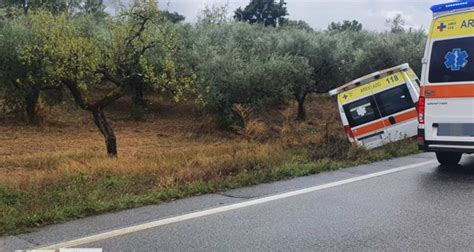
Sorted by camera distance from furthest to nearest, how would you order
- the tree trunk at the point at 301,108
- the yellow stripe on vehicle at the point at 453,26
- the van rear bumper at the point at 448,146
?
1. the tree trunk at the point at 301,108
2. the van rear bumper at the point at 448,146
3. the yellow stripe on vehicle at the point at 453,26

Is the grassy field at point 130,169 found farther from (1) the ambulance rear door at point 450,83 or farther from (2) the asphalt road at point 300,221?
(1) the ambulance rear door at point 450,83

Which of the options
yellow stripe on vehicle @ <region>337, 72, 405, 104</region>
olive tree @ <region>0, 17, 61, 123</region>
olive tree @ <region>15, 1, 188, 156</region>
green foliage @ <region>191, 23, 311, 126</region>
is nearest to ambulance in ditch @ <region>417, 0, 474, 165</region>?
yellow stripe on vehicle @ <region>337, 72, 405, 104</region>

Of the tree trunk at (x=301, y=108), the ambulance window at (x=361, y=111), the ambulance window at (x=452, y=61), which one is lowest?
the tree trunk at (x=301, y=108)

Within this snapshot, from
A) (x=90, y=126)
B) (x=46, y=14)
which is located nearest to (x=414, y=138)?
(x=46, y=14)

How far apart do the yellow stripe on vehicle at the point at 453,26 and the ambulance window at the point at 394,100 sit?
159 inches

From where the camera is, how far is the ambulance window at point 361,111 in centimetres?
1295

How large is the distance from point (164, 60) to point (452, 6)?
11475mm

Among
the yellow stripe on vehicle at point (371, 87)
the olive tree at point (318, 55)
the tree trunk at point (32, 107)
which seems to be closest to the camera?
the yellow stripe on vehicle at point (371, 87)

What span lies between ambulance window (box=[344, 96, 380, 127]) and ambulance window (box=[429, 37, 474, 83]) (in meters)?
4.12

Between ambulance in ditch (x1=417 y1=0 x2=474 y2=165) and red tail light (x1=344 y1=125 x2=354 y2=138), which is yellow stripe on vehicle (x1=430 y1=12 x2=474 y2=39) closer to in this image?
ambulance in ditch (x1=417 y1=0 x2=474 y2=165)

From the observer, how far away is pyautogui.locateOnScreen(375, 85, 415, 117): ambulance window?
41.4 feet

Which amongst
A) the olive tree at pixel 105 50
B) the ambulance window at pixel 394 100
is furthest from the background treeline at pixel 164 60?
the ambulance window at pixel 394 100

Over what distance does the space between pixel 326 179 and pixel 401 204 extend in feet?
5.90

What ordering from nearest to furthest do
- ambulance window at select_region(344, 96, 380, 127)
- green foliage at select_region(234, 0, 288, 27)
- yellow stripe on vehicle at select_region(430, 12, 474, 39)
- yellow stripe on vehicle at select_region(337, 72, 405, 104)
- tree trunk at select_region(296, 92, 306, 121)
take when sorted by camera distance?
yellow stripe on vehicle at select_region(430, 12, 474, 39)
yellow stripe on vehicle at select_region(337, 72, 405, 104)
ambulance window at select_region(344, 96, 380, 127)
tree trunk at select_region(296, 92, 306, 121)
green foliage at select_region(234, 0, 288, 27)
